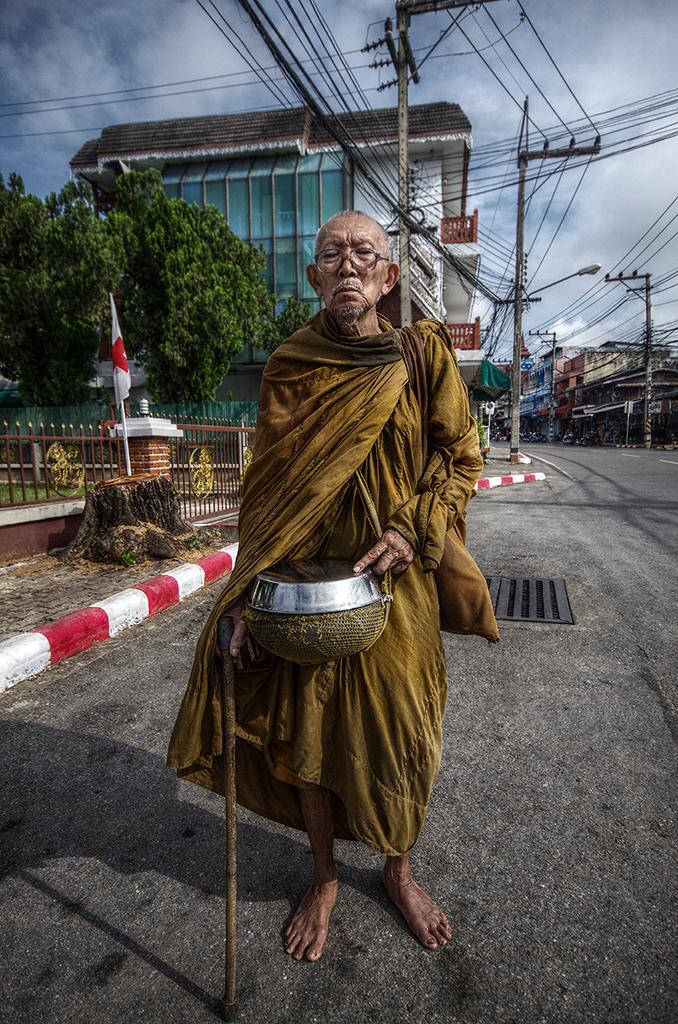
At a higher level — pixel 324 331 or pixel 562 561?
pixel 324 331

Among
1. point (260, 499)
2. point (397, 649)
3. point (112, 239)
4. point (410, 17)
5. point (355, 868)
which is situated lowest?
point (355, 868)

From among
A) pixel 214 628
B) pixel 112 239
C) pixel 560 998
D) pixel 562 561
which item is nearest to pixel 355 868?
pixel 560 998

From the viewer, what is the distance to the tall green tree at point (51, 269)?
12367 mm

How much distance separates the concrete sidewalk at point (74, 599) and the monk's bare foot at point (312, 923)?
2.38 m

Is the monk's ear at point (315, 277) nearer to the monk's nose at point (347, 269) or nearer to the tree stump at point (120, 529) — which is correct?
the monk's nose at point (347, 269)

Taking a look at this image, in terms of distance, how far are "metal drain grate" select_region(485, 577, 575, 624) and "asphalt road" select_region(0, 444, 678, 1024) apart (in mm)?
739

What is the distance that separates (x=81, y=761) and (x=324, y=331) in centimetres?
213

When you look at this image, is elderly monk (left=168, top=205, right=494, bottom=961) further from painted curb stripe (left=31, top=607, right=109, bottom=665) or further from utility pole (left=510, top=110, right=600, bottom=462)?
utility pole (left=510, top=110, right=600, bottom=462)

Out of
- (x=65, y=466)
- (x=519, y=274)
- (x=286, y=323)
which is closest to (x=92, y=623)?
(x=65, y=466)

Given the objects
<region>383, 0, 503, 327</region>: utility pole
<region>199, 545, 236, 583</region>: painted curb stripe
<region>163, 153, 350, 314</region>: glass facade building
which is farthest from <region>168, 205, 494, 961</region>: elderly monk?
<region>163, 153, 350, 314</region>: glass facade building

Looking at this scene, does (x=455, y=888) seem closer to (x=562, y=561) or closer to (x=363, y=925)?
(x=363, y=925)

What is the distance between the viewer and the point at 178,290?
546 inches

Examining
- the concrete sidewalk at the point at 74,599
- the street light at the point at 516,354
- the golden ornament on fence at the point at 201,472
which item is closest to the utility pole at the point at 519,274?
the street light at the point at 516,354

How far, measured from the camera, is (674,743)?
244 centimetres
